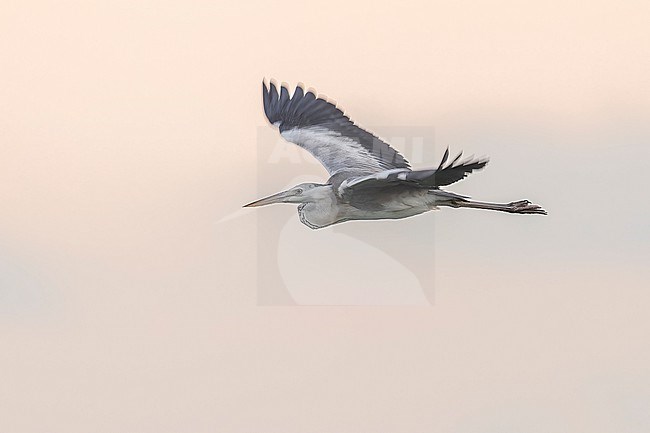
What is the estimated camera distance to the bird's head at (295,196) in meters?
24.8

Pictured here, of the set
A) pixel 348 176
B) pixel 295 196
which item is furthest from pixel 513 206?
pixel 295 196

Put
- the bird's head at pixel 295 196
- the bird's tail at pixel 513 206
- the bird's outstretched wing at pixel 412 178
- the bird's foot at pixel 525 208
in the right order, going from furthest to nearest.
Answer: the bird's foot at pixel 525 208 → the bird's tail at pixel 513 206 → the bird's head at pixel 295 196 → the bird's outstretched wing at pixel 412 178

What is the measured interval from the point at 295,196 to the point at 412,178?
2.96 m

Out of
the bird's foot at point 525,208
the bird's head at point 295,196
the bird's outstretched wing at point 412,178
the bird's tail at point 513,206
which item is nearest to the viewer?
the bird's outstretched wing at point 412,178

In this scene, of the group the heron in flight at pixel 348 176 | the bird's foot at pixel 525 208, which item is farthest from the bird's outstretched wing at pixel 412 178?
the bird's foot at pixel 525 208

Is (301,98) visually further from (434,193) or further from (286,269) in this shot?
(286,269)

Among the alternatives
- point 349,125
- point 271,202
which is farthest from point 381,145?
point 271,202

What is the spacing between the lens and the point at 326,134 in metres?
26.4

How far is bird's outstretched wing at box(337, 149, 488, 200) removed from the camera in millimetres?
20859

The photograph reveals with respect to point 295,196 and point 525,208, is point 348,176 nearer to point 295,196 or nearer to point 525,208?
point 295,196

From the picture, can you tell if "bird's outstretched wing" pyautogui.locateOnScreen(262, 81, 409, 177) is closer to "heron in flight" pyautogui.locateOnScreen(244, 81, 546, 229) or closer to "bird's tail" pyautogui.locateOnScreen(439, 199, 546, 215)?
"heron in flight" pyautogui.locateOnScreen(244, 81, 546, 229)

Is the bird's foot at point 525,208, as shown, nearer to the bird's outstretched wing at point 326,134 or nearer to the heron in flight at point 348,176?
the heron in flight at point 348,176

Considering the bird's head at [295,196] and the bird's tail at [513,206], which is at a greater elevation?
the bird's head at [295,196]

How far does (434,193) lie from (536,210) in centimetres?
252
